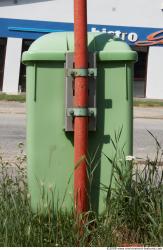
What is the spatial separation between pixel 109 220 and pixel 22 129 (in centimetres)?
984

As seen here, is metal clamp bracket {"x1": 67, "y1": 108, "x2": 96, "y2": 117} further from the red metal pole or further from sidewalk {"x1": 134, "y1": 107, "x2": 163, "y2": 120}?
sidewalk {"x1": 134, "y1": 107, "x2": 163, "y2": 120}

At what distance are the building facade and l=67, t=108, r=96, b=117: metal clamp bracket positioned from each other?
22672 millimetres

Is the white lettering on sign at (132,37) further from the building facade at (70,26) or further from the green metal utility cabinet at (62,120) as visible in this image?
the green metal utility cabinet at (62,120)

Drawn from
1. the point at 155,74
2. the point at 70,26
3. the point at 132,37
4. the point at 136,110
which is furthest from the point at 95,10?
the point at 136,110

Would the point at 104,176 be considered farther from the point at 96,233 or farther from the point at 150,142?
the point at 150,142

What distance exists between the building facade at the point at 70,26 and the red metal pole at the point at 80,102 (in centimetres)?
2267

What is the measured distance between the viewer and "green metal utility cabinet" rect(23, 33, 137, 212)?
12.4 ft

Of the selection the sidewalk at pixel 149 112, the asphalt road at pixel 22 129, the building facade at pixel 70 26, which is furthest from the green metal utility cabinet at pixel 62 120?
the building facade at pixel 70 26

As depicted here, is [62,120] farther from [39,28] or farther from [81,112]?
[39,28]

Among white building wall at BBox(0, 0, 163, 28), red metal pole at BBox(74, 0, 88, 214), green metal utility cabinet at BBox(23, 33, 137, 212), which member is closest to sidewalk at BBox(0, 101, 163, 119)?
white building wall at BBox(0, 0, 163, 28)

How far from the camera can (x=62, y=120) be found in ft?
12.5

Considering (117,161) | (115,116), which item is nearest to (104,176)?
(117,161)

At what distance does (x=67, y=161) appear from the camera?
3.82m

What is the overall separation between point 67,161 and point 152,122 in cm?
1358
